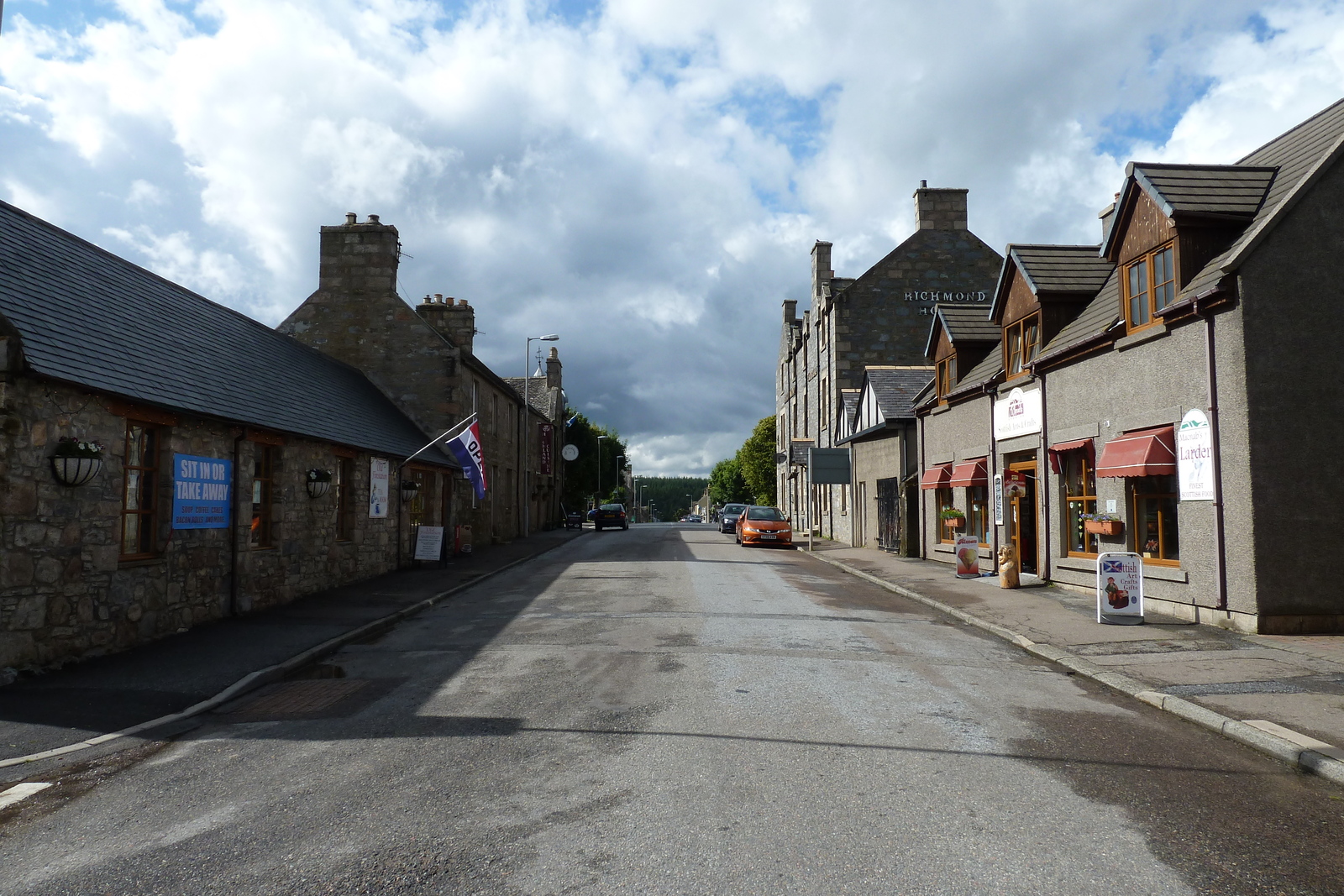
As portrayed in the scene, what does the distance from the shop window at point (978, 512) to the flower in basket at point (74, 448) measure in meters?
16.8

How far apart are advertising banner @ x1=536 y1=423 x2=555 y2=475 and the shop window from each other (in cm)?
2625

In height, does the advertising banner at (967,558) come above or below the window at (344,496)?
below

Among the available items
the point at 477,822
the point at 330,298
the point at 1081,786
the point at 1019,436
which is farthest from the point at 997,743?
the point at 330,298

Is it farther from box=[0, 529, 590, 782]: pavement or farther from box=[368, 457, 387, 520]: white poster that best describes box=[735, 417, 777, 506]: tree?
box=[0, 529, 590, 782]: pavement

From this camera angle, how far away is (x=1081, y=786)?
5.18 metres

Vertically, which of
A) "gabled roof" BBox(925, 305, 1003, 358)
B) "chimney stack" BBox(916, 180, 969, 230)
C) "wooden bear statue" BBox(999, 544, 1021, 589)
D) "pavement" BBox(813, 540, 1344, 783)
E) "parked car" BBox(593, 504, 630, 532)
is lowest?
"pavement" BBox(813, 540, 1344, 783)

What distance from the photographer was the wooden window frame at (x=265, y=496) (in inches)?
553

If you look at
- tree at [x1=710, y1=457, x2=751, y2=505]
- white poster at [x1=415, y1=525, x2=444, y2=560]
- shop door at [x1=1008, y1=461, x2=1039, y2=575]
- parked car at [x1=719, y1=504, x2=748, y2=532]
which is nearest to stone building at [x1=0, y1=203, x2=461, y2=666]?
white poster at [x1=415, y1=525, x2=444, y2=560]

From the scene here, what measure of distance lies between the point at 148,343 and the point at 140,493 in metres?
2.76

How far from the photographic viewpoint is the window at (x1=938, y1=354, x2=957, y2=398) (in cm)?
2145

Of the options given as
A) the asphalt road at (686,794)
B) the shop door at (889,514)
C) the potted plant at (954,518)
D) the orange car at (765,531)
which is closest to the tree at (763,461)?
the orange car at (765,531)

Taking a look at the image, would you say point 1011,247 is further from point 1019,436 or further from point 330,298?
point 330,298

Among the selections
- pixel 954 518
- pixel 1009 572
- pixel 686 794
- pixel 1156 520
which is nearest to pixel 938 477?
pixel 954 518

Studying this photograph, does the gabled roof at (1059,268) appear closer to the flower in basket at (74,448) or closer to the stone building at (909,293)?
the flower in basket at (74,448)
